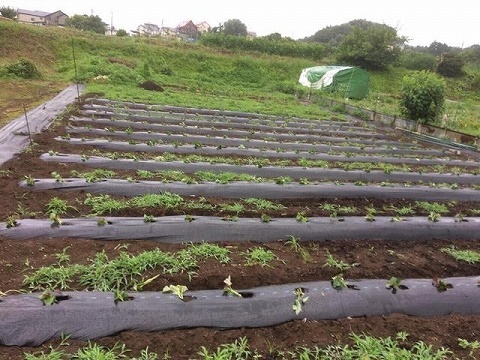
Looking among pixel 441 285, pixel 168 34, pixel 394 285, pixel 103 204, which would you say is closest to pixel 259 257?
pixel 394 285

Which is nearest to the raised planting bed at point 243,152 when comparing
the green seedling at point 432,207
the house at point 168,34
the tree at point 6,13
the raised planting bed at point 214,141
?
the raised planting bed at point 214,141

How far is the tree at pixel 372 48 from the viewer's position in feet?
92.4

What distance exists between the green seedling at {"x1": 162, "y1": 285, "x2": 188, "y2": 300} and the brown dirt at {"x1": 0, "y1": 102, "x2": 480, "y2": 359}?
0.19 m

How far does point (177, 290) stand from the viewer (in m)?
2.91

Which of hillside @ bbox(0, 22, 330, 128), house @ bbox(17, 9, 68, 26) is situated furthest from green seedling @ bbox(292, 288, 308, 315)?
house @ bbox(17, 9, 68, 26)

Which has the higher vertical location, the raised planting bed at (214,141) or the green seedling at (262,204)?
the raised planting bed at (214,141)

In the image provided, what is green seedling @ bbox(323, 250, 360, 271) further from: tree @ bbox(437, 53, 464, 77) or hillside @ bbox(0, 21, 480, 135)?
tree @ bbox(437, 53, 464, 77)

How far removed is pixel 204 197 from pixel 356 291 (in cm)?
272

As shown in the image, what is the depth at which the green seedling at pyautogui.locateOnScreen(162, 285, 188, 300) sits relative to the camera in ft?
9.50

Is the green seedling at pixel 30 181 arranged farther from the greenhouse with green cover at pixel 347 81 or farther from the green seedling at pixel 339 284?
the greenhouse with green cover at pixel 347 81

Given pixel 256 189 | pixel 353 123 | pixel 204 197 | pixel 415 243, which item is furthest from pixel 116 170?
pixel 353 123

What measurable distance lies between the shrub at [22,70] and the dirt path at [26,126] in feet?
15.8

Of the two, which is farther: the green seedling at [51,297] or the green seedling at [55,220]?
the green seedling at [55,220]

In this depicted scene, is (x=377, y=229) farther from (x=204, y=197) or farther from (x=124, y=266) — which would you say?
(x=124, y=266)
